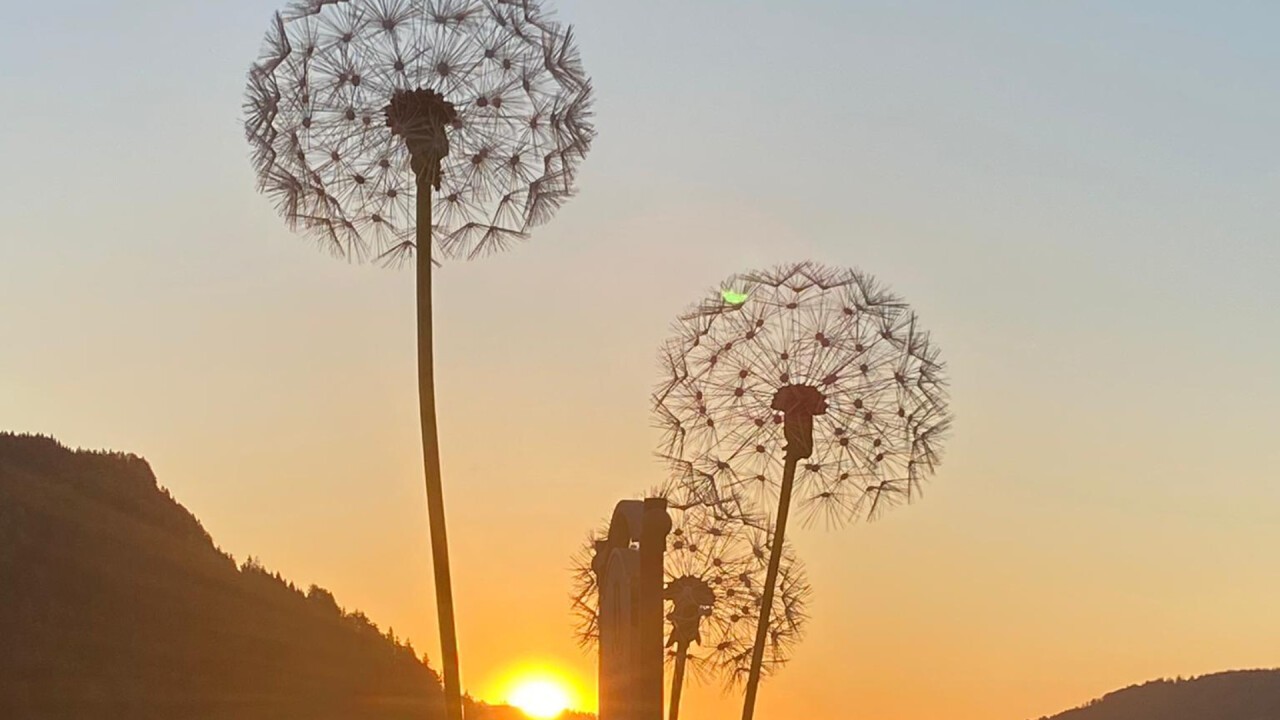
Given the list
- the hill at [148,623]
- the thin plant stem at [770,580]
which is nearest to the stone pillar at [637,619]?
the thin plant stem at [770,580]

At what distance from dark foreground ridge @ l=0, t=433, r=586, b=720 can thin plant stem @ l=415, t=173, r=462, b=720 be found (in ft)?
198

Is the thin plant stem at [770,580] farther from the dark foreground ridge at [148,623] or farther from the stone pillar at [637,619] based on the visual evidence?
the dark foreground ridge at [148,623]

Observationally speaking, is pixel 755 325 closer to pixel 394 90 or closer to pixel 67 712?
pixel 394 90

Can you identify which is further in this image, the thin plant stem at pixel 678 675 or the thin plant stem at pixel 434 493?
the thin plant stem at pixel 678 675

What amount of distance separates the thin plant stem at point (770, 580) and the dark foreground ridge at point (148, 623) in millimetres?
56843

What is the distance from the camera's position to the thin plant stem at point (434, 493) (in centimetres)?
1330

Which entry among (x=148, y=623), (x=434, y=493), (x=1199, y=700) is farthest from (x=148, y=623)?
(x=434, y=493)

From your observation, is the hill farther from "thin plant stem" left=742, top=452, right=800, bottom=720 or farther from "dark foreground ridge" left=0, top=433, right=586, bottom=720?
"thin plant stem" left=742, top=452, right=800, bottom=720

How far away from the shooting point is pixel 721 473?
19641 millimetres

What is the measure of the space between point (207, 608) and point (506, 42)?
2928 inches

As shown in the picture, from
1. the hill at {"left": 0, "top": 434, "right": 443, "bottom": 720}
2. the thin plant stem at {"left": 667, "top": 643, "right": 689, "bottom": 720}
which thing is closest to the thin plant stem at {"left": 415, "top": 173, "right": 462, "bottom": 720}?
the thin plant stem at {"left": 667, "top": 643, "right": 689, "bottom": 720}

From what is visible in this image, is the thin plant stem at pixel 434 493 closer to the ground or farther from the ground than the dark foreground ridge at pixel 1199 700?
closer to the ground

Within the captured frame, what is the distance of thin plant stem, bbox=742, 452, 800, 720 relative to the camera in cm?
1750

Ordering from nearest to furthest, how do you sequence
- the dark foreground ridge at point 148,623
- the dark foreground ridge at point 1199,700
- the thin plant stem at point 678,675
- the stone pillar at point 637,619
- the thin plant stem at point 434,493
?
the thin plant stem at point 434,493, the stone pillar at point 637,619, the thin plant stem at point 678,675, the dark foreground ridge at point 148,623, the dark foreground ridge at point 1199,700
